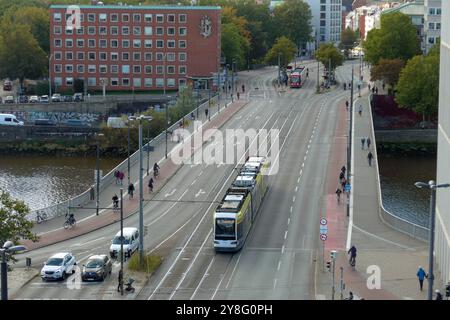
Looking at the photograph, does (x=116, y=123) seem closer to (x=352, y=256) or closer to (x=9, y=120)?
(x=9, y=120)

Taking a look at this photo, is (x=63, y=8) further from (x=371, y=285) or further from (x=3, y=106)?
(x=371, y=285)

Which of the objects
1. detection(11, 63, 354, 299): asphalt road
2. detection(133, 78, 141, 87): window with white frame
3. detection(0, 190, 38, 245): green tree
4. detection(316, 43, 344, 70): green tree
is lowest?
detection(11, 63, 354, 299): asphalt road

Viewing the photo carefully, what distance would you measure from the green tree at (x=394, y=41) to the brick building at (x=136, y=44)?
60.3 ft

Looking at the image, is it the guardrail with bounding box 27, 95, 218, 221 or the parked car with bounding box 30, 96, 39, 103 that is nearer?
the guardrail with bounding box 27, 95, 218, 221

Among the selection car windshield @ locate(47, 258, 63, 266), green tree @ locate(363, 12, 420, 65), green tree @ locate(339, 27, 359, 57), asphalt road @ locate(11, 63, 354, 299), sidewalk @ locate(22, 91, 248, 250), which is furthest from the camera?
green tree @ locate(339, 27, 359, 57)

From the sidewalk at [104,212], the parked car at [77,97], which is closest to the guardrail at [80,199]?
the sidewalk at [104,212]

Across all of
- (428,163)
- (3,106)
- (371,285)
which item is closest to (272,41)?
(3,106)

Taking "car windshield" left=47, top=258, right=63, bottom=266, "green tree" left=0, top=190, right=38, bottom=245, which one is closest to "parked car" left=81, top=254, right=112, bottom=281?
"car windshield" left=47, top=258, right=63, bottom=266

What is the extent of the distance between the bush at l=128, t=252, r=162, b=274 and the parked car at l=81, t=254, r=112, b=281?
130 centimetres

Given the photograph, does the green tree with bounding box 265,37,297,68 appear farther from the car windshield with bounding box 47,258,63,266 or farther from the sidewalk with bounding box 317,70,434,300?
the car windshield with bounding box 47,258,63,266

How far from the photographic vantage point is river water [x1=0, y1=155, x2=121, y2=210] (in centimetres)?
6250

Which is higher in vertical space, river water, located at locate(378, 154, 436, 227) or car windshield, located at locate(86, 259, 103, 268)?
car windshield, located at locate(86, 259, 103, 268)

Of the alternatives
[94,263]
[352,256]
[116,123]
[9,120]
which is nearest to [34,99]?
[9,120]

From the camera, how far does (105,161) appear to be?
79000mm
